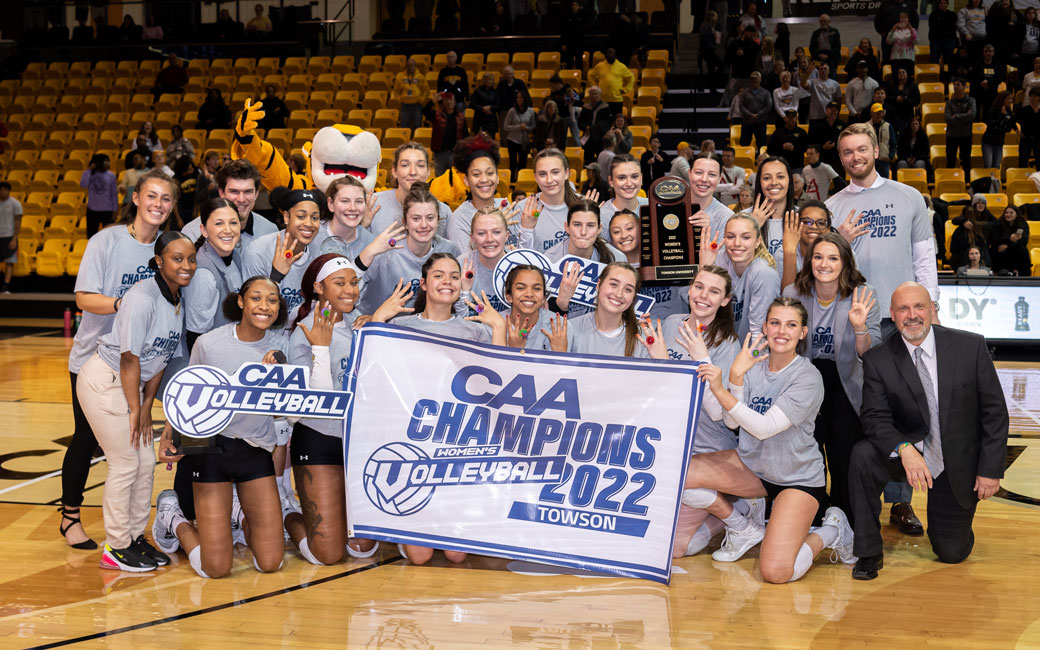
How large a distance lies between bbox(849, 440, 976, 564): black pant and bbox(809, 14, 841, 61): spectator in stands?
37.0ft

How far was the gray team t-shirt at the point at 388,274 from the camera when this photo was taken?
551 cm

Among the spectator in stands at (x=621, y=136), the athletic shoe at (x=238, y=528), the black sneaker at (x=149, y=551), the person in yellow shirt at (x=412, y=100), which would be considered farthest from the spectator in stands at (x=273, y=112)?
the black sneaker at (x=149, y=551)

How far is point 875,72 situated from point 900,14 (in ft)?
4.40

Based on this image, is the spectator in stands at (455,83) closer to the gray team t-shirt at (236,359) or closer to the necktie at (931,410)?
the gray team t-shirt at (236,359)

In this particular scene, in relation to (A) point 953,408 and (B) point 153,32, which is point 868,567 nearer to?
(A) point 953,408

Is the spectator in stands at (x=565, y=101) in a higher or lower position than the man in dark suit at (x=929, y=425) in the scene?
higher

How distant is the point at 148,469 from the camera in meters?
4.92

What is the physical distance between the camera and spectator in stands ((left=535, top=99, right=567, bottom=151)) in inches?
531

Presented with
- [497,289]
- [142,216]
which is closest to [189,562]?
[142,216]

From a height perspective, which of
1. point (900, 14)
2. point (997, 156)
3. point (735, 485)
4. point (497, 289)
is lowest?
point (735, 485)

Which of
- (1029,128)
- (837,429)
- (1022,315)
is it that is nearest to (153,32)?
(1029,128)

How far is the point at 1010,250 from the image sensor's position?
11.4 m

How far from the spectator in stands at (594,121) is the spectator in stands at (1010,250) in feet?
16.0

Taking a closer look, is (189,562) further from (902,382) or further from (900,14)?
(900,14)
